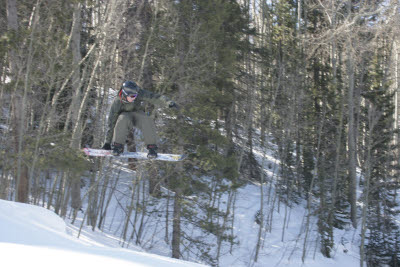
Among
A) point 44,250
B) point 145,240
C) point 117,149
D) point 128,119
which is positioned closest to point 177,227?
point 145,240

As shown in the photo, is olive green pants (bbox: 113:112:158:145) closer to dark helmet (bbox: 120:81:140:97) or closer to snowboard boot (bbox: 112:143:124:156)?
snowboard boot (bbox: 112:143:124:156)

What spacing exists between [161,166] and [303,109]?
41.8 feet

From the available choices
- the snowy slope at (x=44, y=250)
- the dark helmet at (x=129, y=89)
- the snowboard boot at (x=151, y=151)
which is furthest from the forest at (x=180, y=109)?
A: the snowy slope at (x=44, y=250)

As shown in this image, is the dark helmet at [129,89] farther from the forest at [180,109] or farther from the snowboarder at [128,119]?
the forest at [180,109]

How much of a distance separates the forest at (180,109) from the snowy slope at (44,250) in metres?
3.60

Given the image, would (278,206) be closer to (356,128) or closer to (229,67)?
(356,128)

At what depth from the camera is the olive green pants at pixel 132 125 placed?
7902 mm

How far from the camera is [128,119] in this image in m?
7.95

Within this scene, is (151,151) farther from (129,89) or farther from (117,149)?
(129,89)

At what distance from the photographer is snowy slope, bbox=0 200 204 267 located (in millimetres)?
3732

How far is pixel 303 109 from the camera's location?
23.1 meters

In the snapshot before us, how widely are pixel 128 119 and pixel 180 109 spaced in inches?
185

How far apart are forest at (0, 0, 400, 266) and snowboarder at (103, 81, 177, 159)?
30 cm

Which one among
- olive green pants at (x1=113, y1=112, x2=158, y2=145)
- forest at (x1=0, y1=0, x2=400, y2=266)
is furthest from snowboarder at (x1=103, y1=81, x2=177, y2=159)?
forest at (x1=0, y1=0, x2=400, y2=266)
